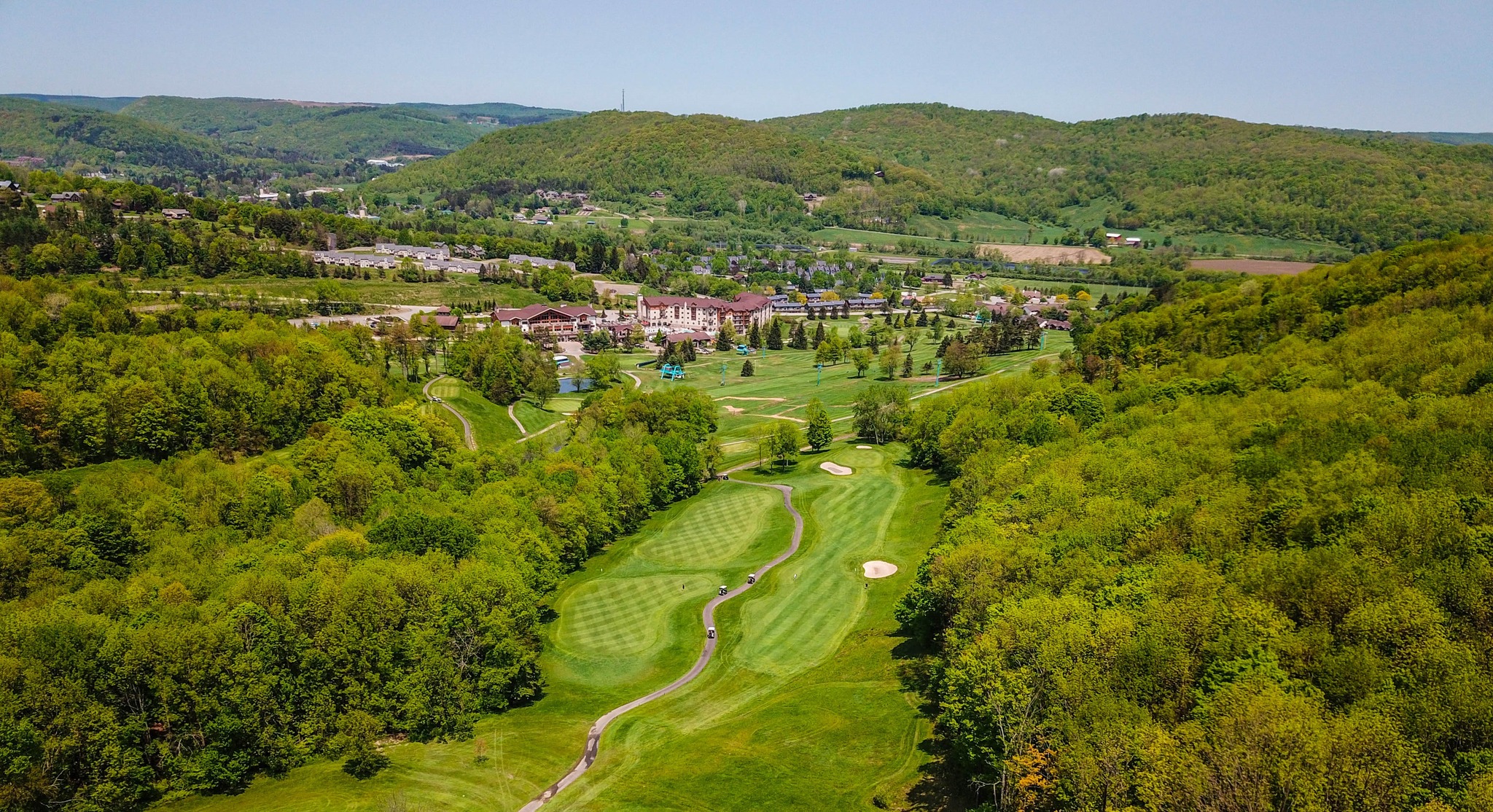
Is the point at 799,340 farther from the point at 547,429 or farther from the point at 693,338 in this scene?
the point at 547,429

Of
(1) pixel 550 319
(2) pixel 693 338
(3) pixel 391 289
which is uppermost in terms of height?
(3) pixel 391 289

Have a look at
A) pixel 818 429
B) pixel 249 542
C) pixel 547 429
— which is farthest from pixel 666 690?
pixel 547 429

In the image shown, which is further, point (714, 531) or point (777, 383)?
point (777, 383)

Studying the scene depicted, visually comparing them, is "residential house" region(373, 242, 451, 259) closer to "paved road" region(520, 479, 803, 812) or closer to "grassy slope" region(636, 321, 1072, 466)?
"grassy slope" region(636, 321, 1072, 466)

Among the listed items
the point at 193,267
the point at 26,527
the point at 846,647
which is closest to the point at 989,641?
the point at 846,647

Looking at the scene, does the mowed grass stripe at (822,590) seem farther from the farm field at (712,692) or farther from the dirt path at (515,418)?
the dirt path at (515,418)

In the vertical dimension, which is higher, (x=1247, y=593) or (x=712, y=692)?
(x=1247, y=593)

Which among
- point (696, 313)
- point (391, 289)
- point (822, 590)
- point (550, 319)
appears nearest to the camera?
point (822, 590)
